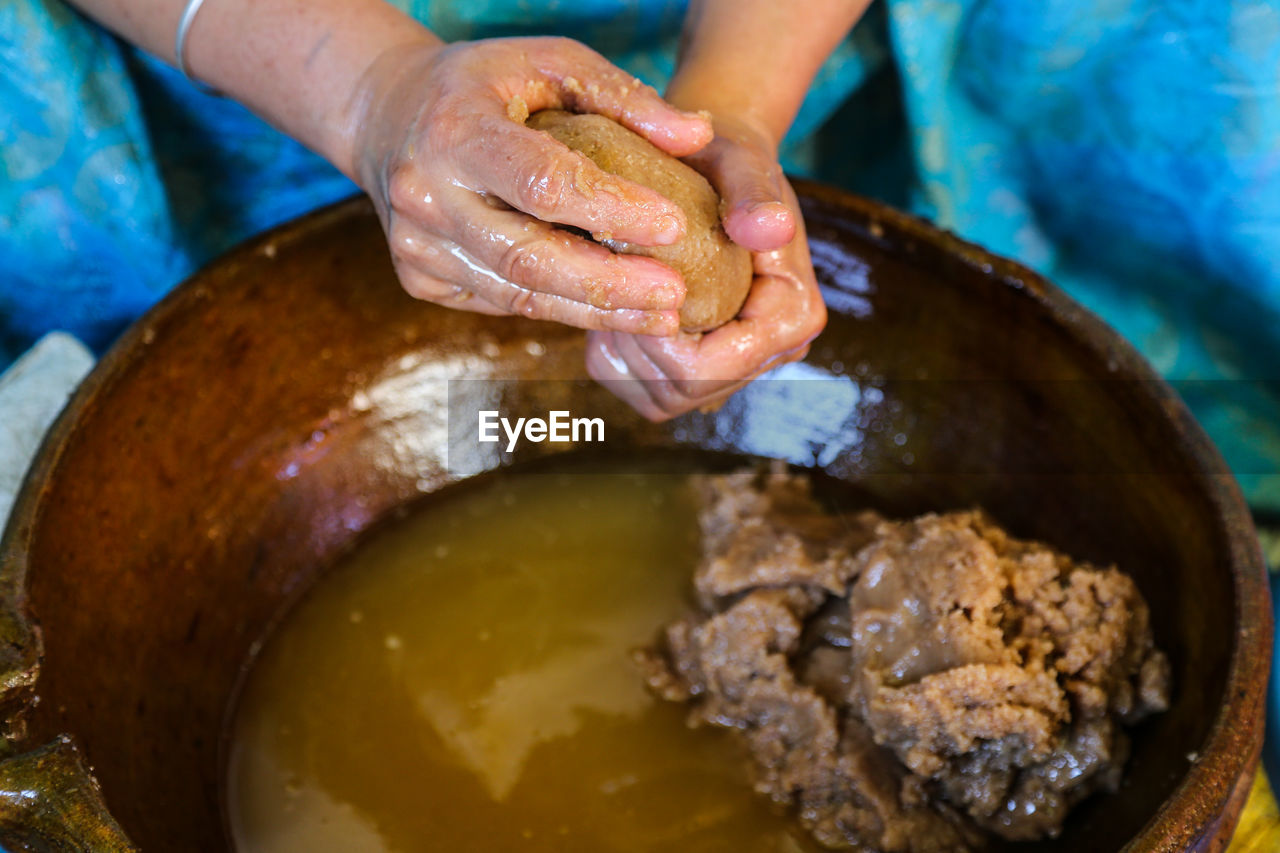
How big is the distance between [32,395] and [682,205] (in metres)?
0.90

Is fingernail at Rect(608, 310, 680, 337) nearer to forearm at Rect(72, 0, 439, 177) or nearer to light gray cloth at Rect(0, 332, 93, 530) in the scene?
forearm at Rect(72, 0, 439, 177)

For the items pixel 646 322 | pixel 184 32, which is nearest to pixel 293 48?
pixel 184 32

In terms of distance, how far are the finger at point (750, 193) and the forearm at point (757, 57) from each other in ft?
0.49

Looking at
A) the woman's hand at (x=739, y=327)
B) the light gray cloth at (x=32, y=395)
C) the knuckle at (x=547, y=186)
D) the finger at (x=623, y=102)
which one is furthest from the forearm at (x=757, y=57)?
the light gray cloth at (x=32, y=395)

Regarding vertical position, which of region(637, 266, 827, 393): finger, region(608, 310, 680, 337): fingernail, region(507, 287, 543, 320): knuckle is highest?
region(608, 310, 680, 337): fingernail

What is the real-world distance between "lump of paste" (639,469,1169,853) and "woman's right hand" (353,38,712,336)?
0.38 m

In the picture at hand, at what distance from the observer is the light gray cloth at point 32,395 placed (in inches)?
50.9

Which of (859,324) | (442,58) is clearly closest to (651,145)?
(442,58)

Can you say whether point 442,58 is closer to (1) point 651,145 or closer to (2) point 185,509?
(1) point 651,145

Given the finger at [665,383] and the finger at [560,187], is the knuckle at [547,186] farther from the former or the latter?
the finger at [665,383]

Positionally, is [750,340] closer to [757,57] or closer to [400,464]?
[757,57]

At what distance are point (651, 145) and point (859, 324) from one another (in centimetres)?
51

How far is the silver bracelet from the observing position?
4.00 feet

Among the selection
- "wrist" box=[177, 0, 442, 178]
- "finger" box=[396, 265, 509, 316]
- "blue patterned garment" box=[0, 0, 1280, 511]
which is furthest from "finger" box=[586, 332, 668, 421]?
"blue patterned garment" box=[0, 0, 1280, 511]
